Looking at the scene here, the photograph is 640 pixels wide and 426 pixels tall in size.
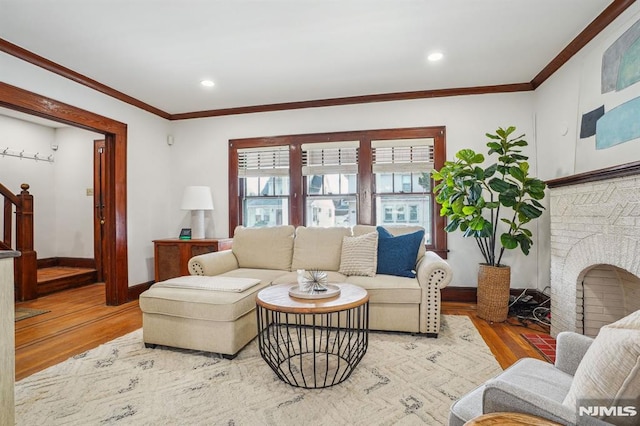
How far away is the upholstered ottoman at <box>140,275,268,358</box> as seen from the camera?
2.42 metres

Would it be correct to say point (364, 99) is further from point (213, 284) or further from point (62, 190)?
point (62, 190)

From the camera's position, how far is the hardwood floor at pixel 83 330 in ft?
8.18

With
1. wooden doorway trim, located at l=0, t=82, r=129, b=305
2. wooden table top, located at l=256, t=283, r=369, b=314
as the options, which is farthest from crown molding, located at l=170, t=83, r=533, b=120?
wooden table top, located at l=256, t=283, r=369, b=314

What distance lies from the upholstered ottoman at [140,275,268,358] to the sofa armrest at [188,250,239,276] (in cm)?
50

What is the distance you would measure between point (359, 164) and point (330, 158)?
413mm

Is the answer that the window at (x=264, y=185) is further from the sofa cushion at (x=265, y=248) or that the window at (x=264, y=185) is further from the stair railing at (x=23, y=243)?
the stair railing at (x=23, y=243)

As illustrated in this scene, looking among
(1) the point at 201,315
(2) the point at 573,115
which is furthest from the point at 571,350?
(2) the point at 573,115

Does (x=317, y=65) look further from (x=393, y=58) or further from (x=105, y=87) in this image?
(x=105, y=87)

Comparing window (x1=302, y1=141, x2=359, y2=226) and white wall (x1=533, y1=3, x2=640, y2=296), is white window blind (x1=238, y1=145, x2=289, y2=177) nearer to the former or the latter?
window (x1=302, y1=141, x2=359, y2=226)

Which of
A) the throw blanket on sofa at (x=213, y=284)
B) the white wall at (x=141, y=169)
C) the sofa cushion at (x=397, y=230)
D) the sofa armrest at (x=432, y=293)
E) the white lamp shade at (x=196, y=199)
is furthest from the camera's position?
the white lamp shade at (x=196, y=199)

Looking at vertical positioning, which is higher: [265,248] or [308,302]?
[265,248]

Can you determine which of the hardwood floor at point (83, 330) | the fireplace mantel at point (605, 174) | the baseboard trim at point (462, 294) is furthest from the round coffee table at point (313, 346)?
the baseboard trim at point (462, 294)

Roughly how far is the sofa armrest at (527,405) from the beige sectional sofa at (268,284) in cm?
183

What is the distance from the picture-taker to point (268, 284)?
304cm
